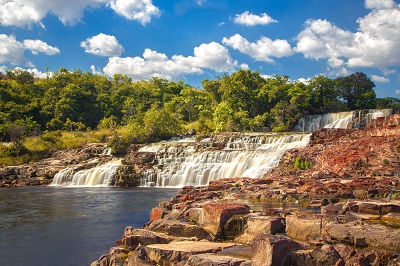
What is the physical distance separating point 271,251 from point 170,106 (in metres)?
77.4

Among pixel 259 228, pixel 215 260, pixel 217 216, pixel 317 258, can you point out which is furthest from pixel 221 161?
pixel 317 258

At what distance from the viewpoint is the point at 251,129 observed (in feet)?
208

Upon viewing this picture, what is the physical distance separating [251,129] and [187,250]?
5440 cm

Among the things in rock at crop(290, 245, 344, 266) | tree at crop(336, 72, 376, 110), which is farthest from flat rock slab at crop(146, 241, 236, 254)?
tree at crop(336, 72, 376, 110)

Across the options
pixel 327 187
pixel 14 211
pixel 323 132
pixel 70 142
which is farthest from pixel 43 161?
pixel 327 187

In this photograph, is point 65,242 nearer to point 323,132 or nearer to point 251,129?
point 323,132

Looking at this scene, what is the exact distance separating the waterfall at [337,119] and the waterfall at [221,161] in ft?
46.4

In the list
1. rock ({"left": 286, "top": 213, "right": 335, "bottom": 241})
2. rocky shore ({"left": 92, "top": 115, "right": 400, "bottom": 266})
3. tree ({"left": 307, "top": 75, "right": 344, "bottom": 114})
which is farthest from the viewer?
tree ({"left": 307, "top": 75, "right": 344, "bottom": 114})

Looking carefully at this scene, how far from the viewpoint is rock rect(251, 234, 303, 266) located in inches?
327

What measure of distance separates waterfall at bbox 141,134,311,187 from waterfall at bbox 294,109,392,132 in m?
14.1

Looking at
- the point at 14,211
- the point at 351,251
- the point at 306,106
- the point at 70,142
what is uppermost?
the point at 306,106

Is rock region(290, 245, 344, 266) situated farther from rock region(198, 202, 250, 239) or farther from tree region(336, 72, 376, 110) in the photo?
tree region(336, 72, 376, 110)

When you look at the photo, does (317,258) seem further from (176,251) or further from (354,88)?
(354,88)

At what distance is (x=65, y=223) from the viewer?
21.1 meters
